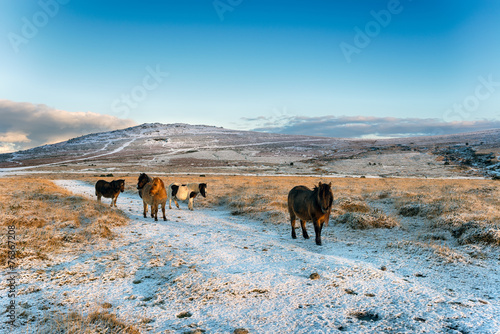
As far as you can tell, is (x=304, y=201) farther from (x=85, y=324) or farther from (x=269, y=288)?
(x=85, y=324)

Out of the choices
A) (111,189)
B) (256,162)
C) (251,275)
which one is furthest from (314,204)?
(256,162)

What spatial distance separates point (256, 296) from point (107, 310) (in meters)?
2.64

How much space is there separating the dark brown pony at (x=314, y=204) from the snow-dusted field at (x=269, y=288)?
893 mm

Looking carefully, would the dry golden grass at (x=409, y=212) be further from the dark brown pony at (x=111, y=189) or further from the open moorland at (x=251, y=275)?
the dark brown pony at (x=111, y=189)

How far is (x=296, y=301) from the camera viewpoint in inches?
195

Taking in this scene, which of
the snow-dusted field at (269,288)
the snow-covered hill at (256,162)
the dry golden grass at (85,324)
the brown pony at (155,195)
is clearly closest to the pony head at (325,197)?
the snow-dusted field at (269,288)

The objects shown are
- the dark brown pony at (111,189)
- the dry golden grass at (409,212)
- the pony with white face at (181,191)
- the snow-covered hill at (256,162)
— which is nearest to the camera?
the dry golden grass at (409,212)

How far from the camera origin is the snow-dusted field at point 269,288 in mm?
4289

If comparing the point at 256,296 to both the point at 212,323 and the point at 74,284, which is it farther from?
the point at 74,284

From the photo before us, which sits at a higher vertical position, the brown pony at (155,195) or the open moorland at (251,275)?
the brown pony at (155,195)

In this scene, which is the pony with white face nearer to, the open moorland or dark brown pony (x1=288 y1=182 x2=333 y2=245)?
the open moorland

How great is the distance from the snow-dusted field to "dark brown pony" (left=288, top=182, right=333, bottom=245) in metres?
0.89

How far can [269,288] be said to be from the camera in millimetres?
5418

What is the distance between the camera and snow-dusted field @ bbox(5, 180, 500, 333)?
429 centimetres
